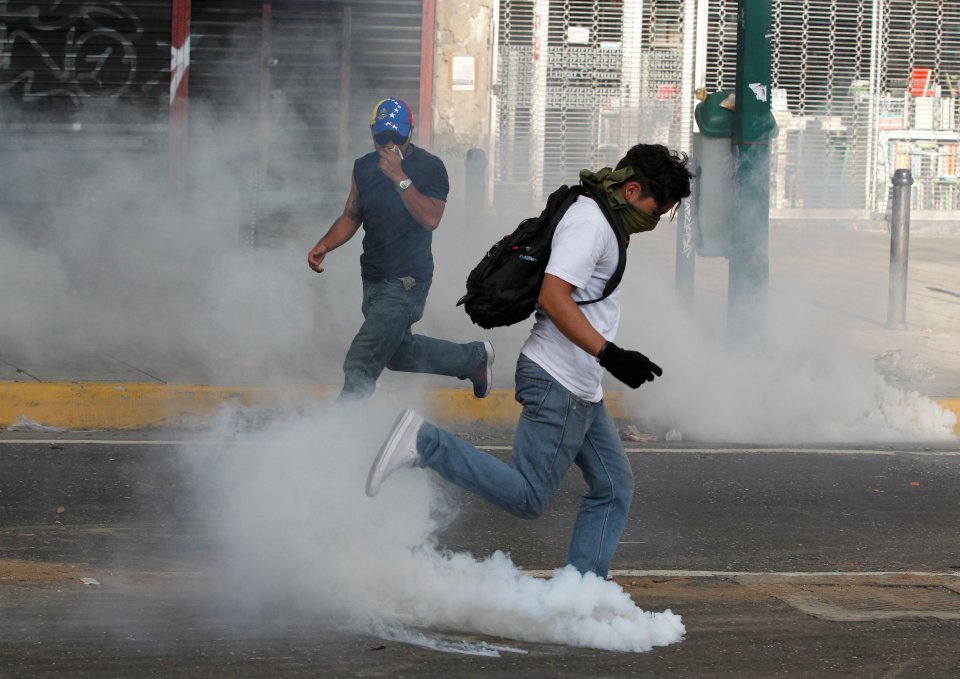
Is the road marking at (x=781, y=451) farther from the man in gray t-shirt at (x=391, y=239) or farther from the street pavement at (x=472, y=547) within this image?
the man in gray t-shirt at (x=391, y=239)

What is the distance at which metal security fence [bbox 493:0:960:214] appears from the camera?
12.9 metres

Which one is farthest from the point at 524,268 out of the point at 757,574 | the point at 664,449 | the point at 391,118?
the point at 664,449

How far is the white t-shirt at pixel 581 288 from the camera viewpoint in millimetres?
3221

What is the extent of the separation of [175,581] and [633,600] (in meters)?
1.29

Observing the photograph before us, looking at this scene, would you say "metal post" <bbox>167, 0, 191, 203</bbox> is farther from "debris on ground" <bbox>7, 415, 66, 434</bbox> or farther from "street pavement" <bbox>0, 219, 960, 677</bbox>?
"debris on ground" <bbox>7, 415, 66, 434</bbox>

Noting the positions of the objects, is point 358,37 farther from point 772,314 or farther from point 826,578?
point 826,578

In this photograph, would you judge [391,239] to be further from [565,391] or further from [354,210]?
[565,391]

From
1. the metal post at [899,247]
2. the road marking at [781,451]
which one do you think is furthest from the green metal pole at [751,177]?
the metal post at [899,247]

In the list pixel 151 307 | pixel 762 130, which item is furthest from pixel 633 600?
pixel 151 307

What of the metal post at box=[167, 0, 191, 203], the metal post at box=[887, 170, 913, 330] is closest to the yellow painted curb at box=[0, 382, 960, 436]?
the metal post at box=[887, 170, 913, 330]

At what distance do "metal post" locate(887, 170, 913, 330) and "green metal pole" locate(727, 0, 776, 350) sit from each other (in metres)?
2.01

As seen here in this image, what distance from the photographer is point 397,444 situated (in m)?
3.36

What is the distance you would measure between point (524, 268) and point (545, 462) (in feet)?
1.61

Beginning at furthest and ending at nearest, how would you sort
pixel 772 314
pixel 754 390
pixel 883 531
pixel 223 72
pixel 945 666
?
pixel 223 72, pixel 772 314, pixel 754 390, pixel 883 531, pixel 945 666
